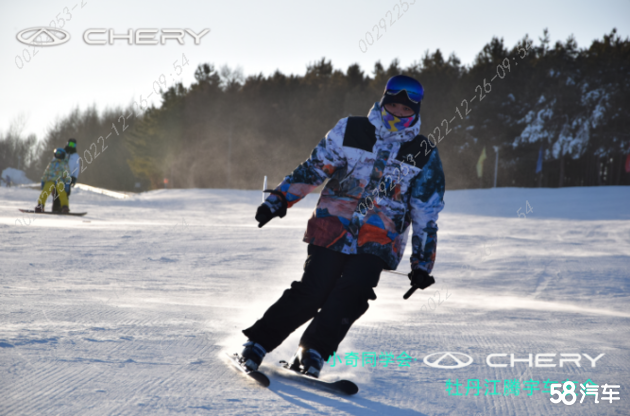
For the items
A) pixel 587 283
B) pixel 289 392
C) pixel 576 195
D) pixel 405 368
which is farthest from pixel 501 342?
pixel 576 195

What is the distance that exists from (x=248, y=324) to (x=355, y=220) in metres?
1.22

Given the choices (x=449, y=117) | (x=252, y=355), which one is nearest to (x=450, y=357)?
(x=252, y=355)

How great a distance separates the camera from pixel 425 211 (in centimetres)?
256

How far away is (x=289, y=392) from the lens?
2.21m

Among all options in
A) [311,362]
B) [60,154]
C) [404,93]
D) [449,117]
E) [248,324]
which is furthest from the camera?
[449,117]

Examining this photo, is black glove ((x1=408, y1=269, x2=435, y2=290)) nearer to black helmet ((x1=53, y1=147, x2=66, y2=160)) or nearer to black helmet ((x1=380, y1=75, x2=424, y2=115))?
black helmet ((x1=380, y1=75, x2=424, y2=115))

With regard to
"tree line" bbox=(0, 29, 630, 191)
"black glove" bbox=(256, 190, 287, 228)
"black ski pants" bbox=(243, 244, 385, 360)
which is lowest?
"black ski pants" bbox=(243, 244, 385, 360)

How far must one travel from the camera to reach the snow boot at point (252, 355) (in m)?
2.39

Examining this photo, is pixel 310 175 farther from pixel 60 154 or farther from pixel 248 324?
pixel 60 154

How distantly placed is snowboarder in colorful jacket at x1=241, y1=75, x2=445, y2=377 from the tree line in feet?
67.0

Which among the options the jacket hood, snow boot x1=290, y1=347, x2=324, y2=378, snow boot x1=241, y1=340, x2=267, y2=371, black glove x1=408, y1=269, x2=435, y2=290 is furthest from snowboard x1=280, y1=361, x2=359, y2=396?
the jacket hood

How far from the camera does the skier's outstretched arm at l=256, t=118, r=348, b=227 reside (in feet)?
8.46

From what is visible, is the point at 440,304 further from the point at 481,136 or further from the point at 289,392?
the point at 481,136

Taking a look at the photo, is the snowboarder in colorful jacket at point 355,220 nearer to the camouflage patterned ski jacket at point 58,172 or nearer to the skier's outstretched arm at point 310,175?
the skier's outstretched arm at point 310,175
